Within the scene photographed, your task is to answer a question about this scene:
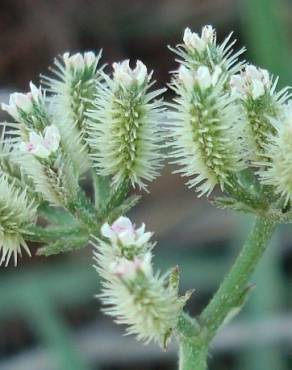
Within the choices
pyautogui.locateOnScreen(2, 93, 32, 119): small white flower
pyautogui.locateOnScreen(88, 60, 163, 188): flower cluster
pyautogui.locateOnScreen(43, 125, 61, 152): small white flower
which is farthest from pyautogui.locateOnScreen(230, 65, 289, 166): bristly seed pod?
pyautogui.locateOnScreen(2, 93, 32, 119): small white flower

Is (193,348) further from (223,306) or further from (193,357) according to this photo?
(223,306)

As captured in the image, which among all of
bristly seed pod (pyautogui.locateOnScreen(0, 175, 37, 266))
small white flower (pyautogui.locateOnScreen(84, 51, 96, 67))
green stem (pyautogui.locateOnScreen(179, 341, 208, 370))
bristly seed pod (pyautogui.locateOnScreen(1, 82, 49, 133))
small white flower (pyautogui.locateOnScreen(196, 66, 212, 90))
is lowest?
green stem (pyautogui.locateOnScreen(179, 341, 208, 370))

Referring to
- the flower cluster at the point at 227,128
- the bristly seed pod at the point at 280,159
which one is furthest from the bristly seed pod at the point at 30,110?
the bristly seed pod at the point at 280,159

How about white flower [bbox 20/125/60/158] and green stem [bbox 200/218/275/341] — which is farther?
green stem [bbox 200/218/275/341]

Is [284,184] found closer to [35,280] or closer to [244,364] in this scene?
[244,364]

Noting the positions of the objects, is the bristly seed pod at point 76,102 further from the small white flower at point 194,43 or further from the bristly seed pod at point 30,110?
the small white flower at point 194,43

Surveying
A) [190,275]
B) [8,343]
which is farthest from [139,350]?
[8,343]

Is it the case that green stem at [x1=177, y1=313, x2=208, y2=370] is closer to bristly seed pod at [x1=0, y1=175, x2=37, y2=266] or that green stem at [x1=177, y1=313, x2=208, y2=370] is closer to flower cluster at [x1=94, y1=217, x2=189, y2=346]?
flower cluster at [x1=94, y1=217, x2=189, y2=346]
